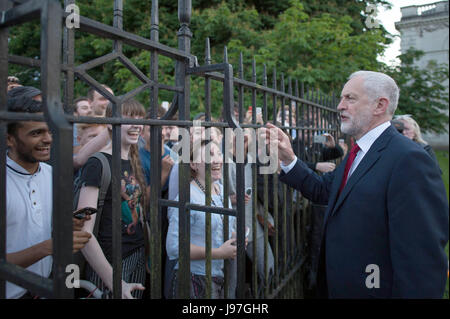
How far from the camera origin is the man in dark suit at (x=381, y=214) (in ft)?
5.17

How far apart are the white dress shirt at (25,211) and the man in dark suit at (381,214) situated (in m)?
1.44

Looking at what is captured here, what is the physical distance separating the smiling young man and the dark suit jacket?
1307 millimetres

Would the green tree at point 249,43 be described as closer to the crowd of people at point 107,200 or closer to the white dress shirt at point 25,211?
the crowd of people at point 107,200

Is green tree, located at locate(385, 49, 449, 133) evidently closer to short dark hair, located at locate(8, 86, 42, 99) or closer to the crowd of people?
the crowd of people

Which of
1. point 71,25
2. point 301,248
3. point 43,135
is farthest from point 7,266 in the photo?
point 301,248

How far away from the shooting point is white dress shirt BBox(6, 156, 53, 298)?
1293mm

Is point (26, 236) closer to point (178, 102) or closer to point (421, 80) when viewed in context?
point (178, 102)

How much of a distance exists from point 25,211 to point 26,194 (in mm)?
67

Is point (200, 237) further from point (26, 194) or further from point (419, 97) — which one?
point (419, 97)

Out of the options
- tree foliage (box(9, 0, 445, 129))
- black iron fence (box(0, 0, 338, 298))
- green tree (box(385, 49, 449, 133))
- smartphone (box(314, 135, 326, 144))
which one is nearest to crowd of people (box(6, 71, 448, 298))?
black iron fence (box(0, 0, 338, 298))

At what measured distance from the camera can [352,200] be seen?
181 cm

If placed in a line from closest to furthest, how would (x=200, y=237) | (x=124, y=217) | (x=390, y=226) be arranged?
(x=390, y=226)
(x=124, y=217)
(x=200, y=237)

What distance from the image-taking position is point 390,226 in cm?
164

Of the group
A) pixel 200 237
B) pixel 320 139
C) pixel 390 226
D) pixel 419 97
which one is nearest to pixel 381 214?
pixel 390 226
